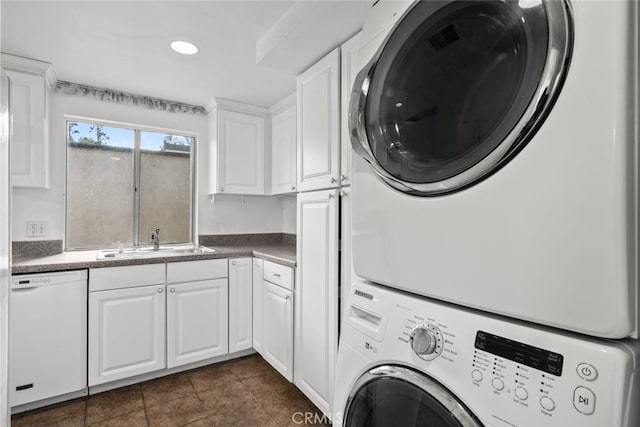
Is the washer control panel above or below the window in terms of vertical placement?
below

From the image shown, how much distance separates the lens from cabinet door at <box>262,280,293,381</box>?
2201mm

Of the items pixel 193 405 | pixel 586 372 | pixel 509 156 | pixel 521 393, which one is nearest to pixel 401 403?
pixel 521 393

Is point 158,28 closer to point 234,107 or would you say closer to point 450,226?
point 234,107

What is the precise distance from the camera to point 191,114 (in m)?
3.14

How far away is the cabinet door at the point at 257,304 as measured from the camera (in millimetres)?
2650

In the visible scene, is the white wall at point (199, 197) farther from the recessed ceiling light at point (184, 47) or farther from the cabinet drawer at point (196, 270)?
the recessed ceiling light at point (184, 47)

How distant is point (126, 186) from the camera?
2.95 m

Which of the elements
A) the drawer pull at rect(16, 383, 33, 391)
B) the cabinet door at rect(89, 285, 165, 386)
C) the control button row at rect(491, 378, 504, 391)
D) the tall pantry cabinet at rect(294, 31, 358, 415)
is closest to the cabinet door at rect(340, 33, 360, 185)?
the tall pantry cabinet at rect(294, 31, 358, 415)

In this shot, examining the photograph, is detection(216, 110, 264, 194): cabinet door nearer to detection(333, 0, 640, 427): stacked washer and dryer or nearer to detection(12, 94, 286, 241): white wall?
detection(12, 94, 286, 241): white wall

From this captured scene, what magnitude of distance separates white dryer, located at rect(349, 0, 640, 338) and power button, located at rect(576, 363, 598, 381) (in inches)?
2.0

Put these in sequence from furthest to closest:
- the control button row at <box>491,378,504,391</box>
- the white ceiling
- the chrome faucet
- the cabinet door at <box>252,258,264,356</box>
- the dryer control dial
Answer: the chrome faucet → the cabinet door at <box>252,258,264,356</box> → the white ceiling → the dryer control dial → the control button row at <box>491,378,504,391</box>

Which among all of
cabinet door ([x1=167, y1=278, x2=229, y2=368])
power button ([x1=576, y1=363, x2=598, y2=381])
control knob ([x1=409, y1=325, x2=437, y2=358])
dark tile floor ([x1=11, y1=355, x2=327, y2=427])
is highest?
power button ([x1=576, y1=363, x2=598, y2=381])

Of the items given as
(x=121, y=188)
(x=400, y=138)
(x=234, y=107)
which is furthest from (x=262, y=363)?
(x=400, y=138)

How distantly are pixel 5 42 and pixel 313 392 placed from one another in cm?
281
